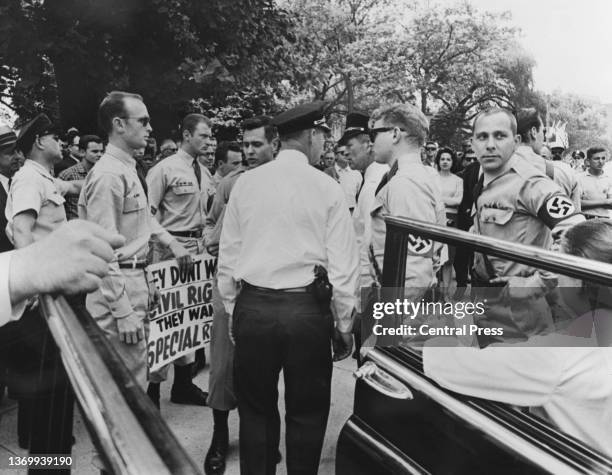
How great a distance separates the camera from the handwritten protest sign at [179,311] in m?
3.94

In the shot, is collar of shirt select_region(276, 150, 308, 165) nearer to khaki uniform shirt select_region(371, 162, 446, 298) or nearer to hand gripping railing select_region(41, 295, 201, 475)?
khaki uniform shirt select_region(371, 162, 446, 298)

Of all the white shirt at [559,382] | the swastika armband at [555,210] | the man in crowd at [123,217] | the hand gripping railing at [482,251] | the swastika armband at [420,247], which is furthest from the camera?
the man in crowd at [123,217]

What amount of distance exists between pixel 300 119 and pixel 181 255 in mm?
1353

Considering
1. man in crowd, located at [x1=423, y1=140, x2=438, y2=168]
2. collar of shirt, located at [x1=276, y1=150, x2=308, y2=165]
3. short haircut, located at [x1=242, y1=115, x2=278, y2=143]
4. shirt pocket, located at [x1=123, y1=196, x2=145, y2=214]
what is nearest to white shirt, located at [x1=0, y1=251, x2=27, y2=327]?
collar of shirt, located at [x1=276, y1=150, x2=308, y2=165]

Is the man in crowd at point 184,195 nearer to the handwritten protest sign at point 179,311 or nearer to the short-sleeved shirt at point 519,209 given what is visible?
the handwritten protest sign at point 179,311

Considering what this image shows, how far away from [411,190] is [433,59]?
3137cm

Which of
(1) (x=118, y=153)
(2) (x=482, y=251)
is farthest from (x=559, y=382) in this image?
(1) (x=118, y=153)

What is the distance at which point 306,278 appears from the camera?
267 centimetres

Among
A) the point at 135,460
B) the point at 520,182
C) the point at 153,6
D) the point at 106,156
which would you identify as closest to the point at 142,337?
the point at 106,156

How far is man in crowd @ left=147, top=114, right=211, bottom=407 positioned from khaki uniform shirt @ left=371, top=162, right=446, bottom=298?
5.56 feet

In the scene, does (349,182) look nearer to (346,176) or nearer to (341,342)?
(346,176)

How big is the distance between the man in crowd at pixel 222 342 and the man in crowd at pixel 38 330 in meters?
1.03

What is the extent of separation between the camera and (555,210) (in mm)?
2795

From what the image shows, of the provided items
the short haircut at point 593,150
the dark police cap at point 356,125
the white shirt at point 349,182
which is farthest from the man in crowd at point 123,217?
the short haircut at point 593,150
